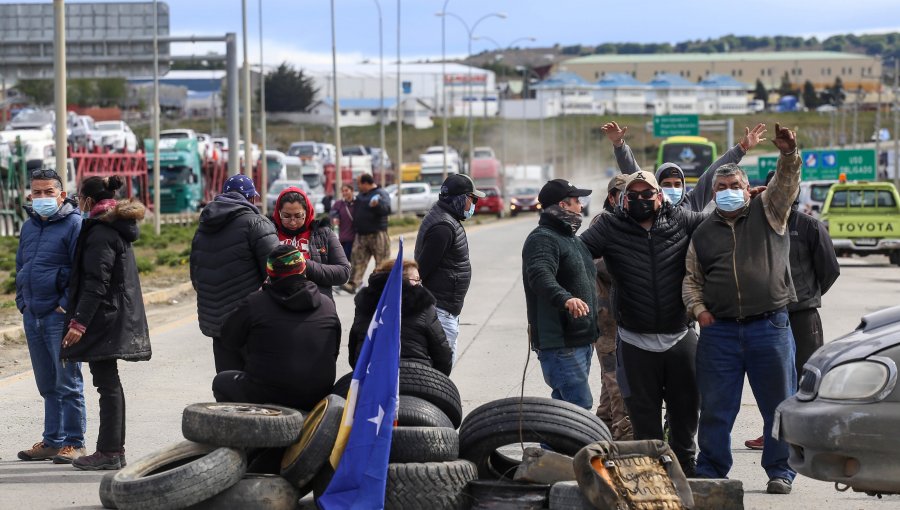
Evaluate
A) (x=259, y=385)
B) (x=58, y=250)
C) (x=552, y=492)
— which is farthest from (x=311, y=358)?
(x=58, y=250)

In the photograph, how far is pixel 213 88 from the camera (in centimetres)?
15988

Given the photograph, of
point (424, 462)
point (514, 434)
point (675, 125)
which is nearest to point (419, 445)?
point (424, 462)

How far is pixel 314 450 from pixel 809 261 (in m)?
3.78

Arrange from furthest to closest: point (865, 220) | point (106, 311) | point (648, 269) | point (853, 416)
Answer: point (865, 220)
point (106, 311)
point (648, 269)
point (853, 416)

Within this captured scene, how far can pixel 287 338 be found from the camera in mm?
7703

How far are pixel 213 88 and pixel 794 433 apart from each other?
157 metres

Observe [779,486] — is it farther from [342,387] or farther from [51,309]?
[51,309]

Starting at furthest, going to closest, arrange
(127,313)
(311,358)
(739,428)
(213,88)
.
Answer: (213,88) < (739,428) < (127,313) < (311,358)

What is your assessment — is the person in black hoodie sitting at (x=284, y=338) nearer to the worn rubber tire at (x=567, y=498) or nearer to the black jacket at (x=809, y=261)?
the worn rubber tire at (x=567, y=498)

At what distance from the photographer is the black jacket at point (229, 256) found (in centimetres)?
888

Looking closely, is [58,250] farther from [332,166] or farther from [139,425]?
[332,166]

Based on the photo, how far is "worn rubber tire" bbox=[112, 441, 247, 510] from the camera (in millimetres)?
6879

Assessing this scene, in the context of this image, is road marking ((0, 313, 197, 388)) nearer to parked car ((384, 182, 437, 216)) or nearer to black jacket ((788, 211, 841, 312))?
black jacket ((788, 211, 841, 312))

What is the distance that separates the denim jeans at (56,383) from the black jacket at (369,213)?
11618 millimetres
